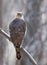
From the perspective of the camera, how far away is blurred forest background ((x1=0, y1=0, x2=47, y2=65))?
669 centimetres

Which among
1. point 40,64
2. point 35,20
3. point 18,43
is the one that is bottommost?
point 40,64

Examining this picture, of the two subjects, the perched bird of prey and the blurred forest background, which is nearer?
the perched bird of prey

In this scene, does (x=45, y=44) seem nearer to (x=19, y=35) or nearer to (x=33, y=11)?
(x=33, y=11)

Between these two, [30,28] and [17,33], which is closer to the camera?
A: [17,33]

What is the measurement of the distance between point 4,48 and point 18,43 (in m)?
2.76

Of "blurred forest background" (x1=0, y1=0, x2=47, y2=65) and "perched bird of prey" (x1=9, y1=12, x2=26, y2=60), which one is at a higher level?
"perched bird of prey" (x1=9, y1=12, x2=26, y2=60)

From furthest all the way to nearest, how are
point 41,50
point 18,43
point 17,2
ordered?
point 17,2
point 41,50
point 18,43

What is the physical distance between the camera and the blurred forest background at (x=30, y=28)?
6686mm

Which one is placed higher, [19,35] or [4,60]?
[19,35]

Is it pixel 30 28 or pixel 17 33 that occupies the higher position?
pixel 17 33

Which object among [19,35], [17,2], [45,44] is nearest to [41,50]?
[45,44]

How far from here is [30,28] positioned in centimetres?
694

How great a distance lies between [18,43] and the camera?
159 inches

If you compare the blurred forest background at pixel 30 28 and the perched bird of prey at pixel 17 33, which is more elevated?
the perched bird of prey at pixel 17 33
